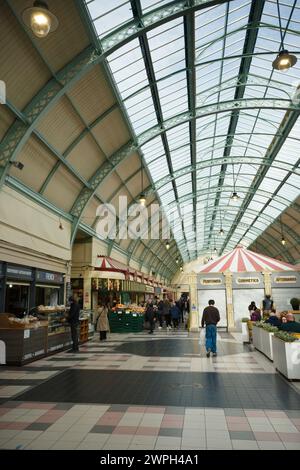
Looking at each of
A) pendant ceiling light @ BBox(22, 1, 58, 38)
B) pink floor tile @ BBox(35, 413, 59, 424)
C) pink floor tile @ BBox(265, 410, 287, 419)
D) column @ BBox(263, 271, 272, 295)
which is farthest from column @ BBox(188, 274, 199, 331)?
pendant ceiling light @ BBox(22, 1, 58, 38)

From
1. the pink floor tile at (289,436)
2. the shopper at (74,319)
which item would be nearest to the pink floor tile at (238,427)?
the pink floor tile at (289,436)

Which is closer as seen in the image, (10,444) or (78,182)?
(10,444)

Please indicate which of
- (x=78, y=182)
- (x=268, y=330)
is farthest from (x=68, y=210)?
(x=268, y=330)

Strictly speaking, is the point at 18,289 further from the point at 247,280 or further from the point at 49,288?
the point at 247,280

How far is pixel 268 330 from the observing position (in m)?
9.97

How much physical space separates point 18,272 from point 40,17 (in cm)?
856

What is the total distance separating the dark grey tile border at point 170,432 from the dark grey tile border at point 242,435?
0.64 m

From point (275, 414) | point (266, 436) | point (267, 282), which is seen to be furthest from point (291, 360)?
point (267, 282)

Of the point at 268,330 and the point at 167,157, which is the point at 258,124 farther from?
the point at 268,330

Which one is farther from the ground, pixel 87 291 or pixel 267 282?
pixel 267 282

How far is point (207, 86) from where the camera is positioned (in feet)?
53.4

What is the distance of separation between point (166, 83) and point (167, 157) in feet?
22.1

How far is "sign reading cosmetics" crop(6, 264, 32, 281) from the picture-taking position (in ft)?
38.4

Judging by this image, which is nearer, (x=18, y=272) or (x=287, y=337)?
(x=287, y=337)
